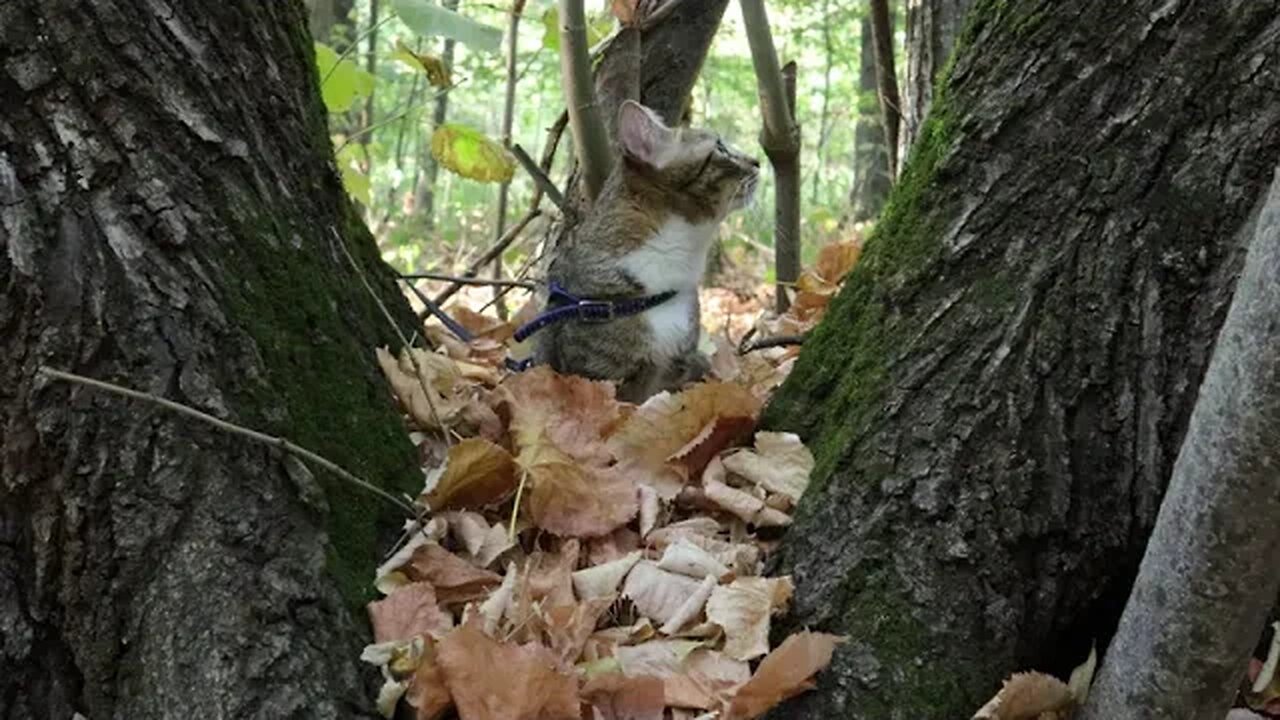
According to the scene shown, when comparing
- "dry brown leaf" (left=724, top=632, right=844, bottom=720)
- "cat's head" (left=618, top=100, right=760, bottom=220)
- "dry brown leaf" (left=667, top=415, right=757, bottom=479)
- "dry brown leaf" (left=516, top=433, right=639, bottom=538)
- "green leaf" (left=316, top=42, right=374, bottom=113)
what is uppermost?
"green leaf" (left=316, top=42, right=374, bottom=113)

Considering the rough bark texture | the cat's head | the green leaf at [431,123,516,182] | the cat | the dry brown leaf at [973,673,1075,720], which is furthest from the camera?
the green leaf at [431,123,516,182]

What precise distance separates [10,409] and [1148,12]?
1929mm

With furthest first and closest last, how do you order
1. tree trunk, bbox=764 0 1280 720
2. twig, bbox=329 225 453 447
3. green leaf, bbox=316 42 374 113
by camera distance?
green leaf, bbox=316 42 374 113, twig, bbox=329 225 453 447, tree trunk, bbox=764 0 1280 720

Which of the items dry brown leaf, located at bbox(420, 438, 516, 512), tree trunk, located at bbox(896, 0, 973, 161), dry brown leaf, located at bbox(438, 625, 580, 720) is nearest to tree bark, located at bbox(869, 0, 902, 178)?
tree trunk, located at bbox(896, 0, 973, 161)

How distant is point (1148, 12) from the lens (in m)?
1.97

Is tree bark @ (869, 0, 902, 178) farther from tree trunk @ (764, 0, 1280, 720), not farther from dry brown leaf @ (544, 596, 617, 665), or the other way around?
dry brown leaf @ (544, 596, 617, 665)

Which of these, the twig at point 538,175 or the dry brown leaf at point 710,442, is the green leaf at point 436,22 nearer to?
the twig at point 538,175

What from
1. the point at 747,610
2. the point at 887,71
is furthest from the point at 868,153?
the point at 747,610

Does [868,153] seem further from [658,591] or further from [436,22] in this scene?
[658,591]

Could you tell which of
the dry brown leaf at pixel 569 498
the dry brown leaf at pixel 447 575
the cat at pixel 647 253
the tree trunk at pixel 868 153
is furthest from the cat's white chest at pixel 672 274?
the tree trunk at pixel 868 153

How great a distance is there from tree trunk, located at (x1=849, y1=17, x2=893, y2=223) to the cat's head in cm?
862

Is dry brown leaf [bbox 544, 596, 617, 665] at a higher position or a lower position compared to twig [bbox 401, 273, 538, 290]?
lower

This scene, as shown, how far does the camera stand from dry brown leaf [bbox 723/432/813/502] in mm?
2211

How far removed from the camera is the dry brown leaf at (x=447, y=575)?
198 centimetres
